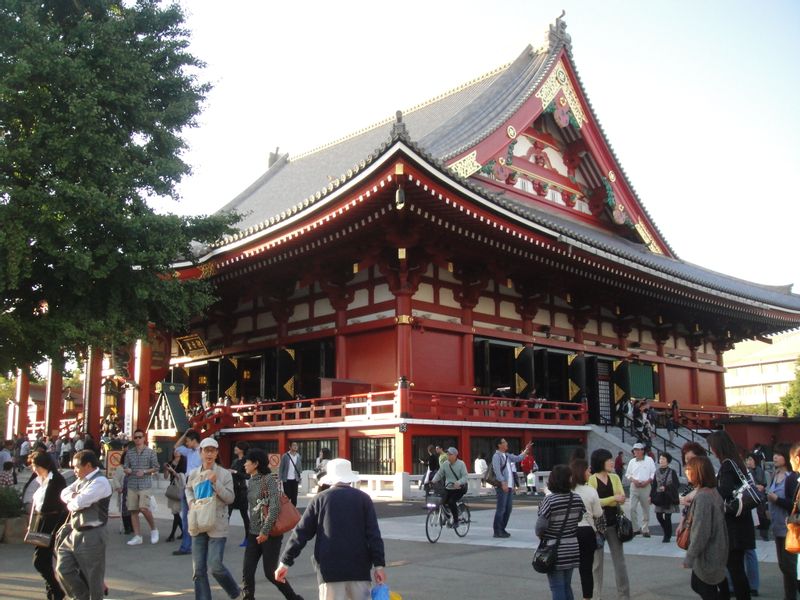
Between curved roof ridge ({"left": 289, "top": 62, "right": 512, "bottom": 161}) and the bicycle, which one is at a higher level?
curved roof ridge ({"left": 289, "top": 62, "right": 512, "bottom": 161})

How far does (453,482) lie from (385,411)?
26.5 feet

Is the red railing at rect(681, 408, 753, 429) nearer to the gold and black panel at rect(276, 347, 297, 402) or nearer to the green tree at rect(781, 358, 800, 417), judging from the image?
the gold and black panel at rect(276, 347, 297, 402)

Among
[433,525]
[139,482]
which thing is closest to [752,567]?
[433,525]

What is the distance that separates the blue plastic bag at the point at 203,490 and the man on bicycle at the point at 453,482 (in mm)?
6157

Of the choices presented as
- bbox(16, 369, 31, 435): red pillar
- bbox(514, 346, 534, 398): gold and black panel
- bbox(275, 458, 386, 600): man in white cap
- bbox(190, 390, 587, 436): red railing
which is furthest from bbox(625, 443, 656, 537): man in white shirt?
bbox(16, 369, 31, 435): red pillar

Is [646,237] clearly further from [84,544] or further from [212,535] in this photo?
[84,544]

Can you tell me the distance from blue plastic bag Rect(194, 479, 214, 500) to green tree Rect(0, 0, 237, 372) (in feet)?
23.1

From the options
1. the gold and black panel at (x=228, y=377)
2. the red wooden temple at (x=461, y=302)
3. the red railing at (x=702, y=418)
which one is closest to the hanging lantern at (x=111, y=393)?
the red wooden temple at (x=461, y=302)

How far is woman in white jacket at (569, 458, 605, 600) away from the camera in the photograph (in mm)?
7422

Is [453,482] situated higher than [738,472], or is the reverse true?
[738,472]

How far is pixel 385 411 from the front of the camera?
69.3 ft

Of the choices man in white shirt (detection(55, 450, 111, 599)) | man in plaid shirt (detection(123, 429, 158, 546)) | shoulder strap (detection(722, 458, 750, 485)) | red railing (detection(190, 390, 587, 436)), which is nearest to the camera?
man in white shirt (detection(55, 450, 111, 599))

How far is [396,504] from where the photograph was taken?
18406 millimetres

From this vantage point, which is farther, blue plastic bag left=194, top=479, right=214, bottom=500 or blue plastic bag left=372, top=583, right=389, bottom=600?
blue plastic bag left=194, top=479, right=214, bottom=500
